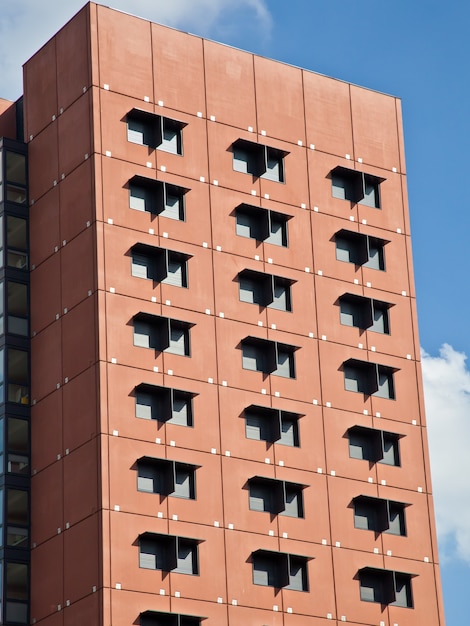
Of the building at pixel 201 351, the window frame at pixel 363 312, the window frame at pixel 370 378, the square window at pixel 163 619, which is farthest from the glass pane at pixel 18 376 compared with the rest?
the window frame at pixel 363 312

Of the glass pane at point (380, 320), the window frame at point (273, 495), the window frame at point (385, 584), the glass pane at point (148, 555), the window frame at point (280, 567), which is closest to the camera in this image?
the glass pane at point (148, 555)

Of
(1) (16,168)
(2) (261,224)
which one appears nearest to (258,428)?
(2) (261,224)

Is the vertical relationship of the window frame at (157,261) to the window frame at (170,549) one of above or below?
above

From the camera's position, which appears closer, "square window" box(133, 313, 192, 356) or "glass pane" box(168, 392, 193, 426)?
"glass pane" box(168, 392, 193, 426)

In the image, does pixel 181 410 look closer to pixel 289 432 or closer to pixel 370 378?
pixel 289 432

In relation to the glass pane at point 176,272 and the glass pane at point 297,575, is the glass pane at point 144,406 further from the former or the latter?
the glass pane at point 297,575

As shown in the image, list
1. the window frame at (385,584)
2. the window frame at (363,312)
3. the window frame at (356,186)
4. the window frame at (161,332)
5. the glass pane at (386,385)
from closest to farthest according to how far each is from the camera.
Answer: the window frame at (161,332)
the window frame at (385,584)
the glass pane at (386,385)
the window frame at (363,312)
the window frame at (356,186)

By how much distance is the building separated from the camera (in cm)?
8688

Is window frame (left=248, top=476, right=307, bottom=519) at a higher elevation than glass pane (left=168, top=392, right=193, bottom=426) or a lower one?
lower

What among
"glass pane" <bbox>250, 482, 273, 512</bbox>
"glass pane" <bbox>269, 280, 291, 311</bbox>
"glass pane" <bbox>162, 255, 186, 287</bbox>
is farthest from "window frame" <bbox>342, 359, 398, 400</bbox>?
"glass pane" <bbox>162, 255, 186, 287</bbox>

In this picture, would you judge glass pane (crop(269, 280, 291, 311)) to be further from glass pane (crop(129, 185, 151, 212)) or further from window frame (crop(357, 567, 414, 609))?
window frame (crop(357, 567, 414, 609))

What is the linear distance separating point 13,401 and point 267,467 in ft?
46.1

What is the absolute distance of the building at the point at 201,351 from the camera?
86.9m

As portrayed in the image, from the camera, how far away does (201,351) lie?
9119 cm
